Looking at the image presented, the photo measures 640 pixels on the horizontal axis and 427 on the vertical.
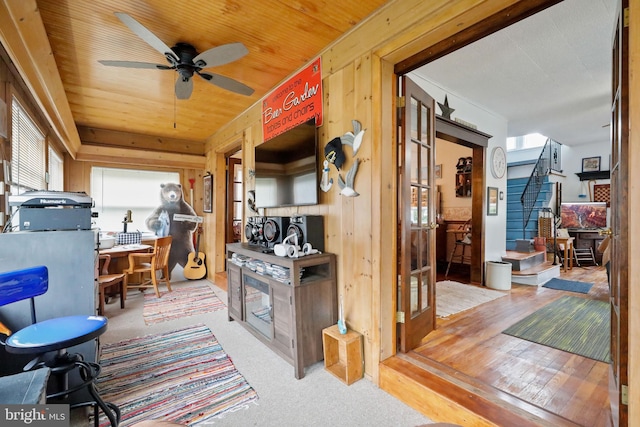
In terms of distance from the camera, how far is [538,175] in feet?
23.4

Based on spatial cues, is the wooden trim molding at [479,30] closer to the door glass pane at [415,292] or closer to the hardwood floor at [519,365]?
the door glass pane at [415,292]

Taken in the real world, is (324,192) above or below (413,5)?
below

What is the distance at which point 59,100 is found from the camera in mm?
2715

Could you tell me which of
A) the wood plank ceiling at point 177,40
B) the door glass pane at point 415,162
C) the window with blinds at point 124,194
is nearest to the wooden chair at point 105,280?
the window with blinds at point 124,194

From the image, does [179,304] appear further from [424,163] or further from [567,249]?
[567,249]

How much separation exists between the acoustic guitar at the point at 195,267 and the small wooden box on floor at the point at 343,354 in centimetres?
380

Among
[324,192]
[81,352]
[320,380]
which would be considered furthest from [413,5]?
[81,352]

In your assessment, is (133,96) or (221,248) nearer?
(133,96)

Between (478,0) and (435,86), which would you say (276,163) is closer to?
(478,0)

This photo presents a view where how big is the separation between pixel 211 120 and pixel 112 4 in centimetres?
239

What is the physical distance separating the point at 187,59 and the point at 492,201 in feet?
15.2

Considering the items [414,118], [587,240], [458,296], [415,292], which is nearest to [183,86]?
[414,118]

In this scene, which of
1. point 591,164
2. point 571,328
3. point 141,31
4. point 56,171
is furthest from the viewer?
point 591,164

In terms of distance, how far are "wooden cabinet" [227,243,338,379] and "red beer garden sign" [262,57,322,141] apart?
4.28 ft
